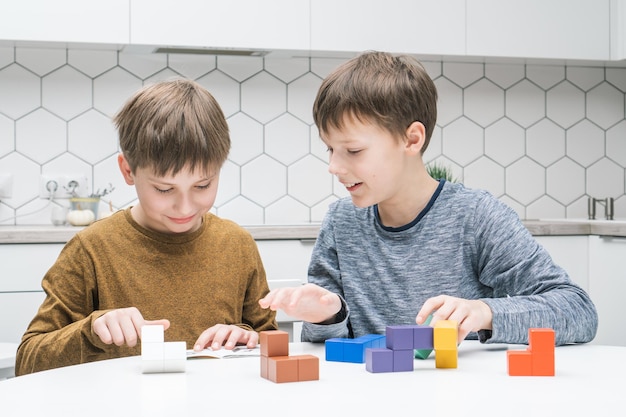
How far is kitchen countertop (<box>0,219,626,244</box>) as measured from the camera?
7.95 ft

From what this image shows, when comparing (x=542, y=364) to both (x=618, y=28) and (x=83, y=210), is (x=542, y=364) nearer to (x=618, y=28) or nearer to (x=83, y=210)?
(x=83, y=210)

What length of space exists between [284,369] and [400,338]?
0.55 ft

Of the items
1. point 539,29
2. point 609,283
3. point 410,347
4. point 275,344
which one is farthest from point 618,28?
point 275,344

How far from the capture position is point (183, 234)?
156 cm

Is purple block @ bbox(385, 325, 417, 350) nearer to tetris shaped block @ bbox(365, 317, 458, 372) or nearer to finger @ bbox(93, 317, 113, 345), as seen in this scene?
tetris shaped block @ bbox(365, 317, 458, 372)

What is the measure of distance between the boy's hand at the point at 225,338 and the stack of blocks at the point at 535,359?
0.46 metres

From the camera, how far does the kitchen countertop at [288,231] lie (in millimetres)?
2422

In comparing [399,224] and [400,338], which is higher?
[399,224]

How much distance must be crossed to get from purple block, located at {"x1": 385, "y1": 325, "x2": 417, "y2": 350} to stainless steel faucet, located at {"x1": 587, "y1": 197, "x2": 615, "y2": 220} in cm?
234

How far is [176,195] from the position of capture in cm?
142

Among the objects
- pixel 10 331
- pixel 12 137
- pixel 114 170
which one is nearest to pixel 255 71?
pixel 114 170

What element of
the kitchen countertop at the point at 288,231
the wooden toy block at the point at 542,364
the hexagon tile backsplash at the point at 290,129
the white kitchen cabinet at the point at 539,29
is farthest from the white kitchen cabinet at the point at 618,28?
the wooden toy block at the point at 542,364

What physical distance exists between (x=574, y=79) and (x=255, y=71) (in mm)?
1415

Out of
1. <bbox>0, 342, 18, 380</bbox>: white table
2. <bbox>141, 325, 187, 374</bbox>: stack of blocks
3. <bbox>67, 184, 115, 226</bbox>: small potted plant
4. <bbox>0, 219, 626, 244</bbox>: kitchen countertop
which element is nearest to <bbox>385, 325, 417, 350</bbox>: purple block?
<bbox>141, 325, 187, 374</bbox>: stack of blocks
